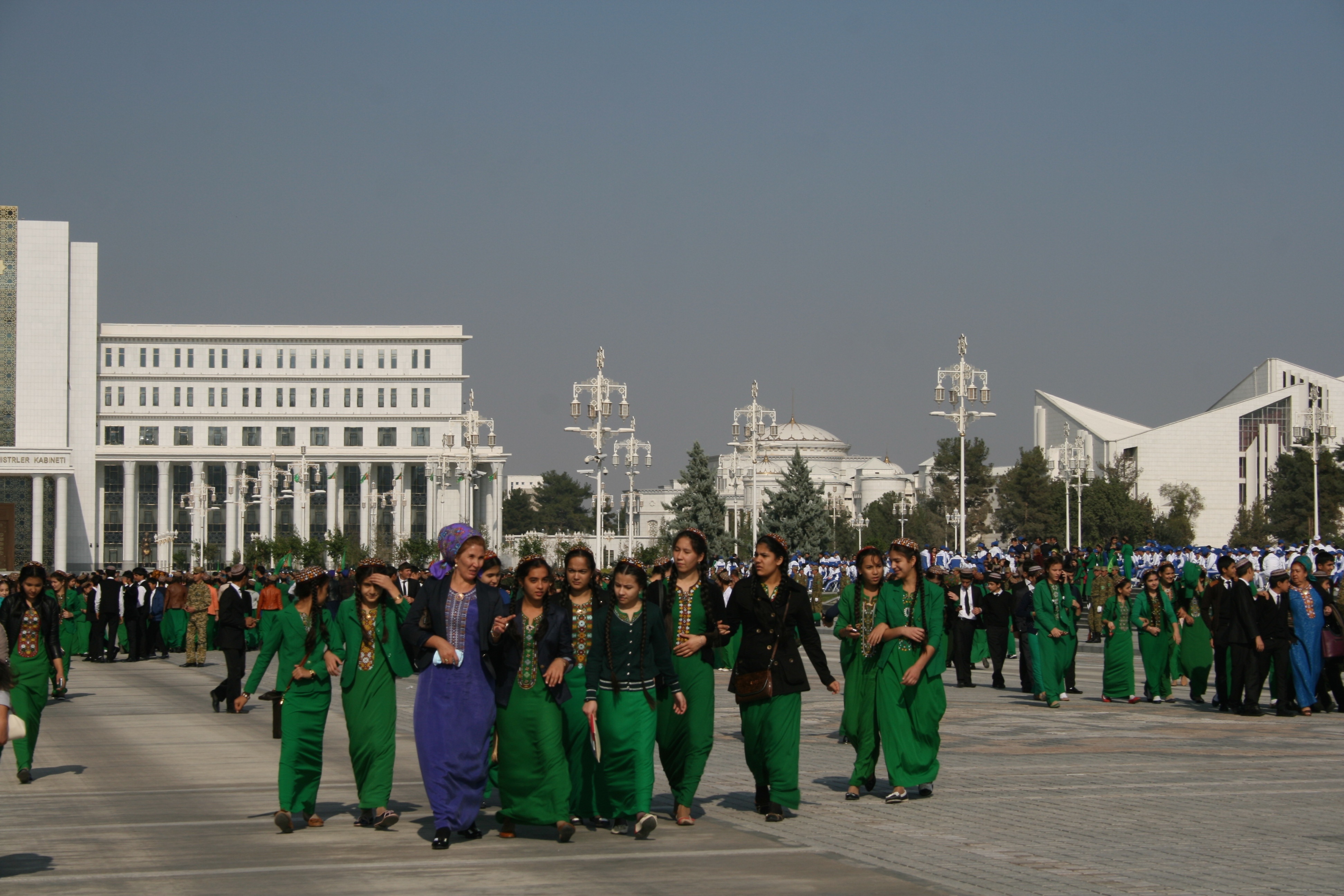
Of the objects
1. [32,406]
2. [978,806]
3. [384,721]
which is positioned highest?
[32,406]

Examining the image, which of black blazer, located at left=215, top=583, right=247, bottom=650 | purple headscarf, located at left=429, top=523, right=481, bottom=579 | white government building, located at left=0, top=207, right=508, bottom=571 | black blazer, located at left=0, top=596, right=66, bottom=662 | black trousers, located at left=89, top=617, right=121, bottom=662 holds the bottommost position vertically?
black trousers, located at left=89, top=617, right=121, bottom=662

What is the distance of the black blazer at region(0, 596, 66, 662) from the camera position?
12.5 meters

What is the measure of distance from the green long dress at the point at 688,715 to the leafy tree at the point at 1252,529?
74242 millimetres

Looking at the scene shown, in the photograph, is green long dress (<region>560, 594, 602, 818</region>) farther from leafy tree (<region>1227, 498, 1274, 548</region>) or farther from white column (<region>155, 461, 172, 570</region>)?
white column (<region>155, 461, 172, 570</region>)

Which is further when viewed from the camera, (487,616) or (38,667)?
(38,667)

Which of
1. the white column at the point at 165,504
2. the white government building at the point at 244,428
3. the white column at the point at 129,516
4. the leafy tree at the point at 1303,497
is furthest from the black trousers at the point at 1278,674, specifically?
the white column at the point at 129,516

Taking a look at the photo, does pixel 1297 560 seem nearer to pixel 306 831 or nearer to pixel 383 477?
pixel 306 831

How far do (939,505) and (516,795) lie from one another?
9678 centimetres

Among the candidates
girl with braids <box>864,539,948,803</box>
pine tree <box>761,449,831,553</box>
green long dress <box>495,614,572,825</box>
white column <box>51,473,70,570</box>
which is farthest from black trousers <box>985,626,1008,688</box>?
white column <box>51,473,70,570</box>

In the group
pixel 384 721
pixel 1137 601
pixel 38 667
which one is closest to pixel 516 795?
pixel 384 721

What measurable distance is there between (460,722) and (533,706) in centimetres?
41

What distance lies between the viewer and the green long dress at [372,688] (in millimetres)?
9148

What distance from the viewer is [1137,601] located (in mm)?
20297

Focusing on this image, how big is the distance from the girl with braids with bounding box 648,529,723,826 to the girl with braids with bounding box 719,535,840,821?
0.49 feet
